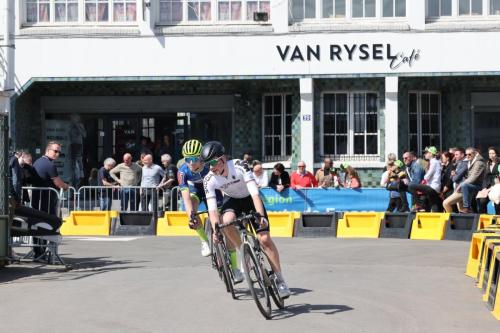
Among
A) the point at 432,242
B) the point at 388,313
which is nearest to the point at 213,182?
the point at 388,313

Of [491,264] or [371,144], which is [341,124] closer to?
[371,144]

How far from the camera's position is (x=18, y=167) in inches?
624

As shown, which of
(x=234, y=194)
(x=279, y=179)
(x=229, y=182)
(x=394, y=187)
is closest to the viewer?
(x=229, y=182)

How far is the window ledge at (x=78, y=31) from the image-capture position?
28719 millimetres

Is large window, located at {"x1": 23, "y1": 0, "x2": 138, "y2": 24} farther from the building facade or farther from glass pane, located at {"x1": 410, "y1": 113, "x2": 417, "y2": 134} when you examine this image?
glass pane, located at {"x1": 410, "y1": 113, "x2": 417, "y2": 134}

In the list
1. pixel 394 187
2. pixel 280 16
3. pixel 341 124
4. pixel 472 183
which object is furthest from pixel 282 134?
pixel 472 183

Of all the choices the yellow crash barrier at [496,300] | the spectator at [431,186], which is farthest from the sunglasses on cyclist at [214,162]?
the spectator at [431,186]

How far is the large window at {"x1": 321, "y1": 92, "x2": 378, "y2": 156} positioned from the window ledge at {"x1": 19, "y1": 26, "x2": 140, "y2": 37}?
5.84m

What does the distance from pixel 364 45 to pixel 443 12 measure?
244 cm

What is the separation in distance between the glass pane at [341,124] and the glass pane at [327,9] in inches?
111

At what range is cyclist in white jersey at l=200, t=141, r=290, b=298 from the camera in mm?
10398

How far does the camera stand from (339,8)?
28531 mm

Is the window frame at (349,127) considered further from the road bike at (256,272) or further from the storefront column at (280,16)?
the road bike at (256,272)

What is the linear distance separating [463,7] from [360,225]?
31.4 feet
